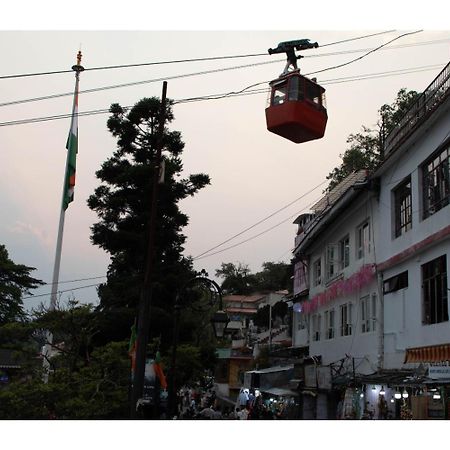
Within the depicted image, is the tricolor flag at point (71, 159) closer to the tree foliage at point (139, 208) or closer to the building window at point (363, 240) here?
the tree foliage at point (139, 208)

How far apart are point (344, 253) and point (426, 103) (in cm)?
851

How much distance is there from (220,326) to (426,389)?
16.0 feet

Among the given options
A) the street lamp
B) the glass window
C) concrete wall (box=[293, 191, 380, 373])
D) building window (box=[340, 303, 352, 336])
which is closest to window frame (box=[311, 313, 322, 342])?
concrete wall (box=[293, 191, 380, 373])

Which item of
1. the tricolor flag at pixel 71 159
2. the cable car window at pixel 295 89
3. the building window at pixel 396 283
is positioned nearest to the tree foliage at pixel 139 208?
the tricolor flag at pixel 71 159

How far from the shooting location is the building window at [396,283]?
15797mm

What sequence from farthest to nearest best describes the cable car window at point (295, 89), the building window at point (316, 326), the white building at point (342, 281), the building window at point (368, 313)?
the building window at point (316, 326)
the white building at point (342, 281)
the building window at point (368, 313)
the cable car window at point (295, 89)

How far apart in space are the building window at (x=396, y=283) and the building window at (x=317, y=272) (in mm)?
8255

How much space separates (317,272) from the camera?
26.0 m

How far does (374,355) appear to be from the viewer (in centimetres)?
1716

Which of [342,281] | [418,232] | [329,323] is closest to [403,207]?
[418,232]

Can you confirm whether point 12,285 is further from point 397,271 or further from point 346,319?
point 397,271

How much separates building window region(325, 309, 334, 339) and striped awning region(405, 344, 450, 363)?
864cm

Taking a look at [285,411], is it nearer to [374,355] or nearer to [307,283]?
[307,283]

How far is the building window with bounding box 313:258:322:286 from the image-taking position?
1004 inches
